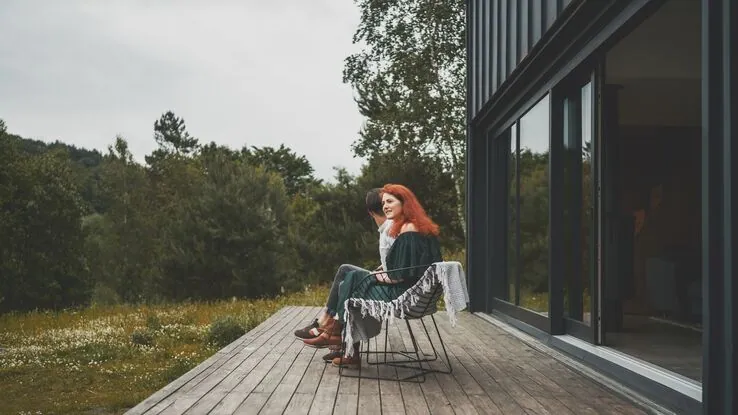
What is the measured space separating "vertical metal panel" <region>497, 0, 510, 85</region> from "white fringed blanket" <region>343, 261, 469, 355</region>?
9.91 feet

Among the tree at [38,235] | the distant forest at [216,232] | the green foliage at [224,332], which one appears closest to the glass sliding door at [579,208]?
the green foliage at [224,332]

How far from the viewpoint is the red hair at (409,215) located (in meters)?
4.54

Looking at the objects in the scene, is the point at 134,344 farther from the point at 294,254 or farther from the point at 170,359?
the point at 294,254

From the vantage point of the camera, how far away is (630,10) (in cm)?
402

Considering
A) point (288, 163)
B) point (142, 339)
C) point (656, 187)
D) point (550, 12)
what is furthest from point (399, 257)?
point (288, 163)

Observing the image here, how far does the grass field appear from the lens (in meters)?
6.75

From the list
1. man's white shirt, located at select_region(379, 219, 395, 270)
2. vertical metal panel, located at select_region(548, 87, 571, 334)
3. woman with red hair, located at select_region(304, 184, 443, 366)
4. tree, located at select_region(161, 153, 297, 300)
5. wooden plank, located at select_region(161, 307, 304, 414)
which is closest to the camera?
wooden plank, located at select_region(161, 307, 304, 414)

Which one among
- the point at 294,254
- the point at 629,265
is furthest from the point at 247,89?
the point at 629,265

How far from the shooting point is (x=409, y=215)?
4566mm

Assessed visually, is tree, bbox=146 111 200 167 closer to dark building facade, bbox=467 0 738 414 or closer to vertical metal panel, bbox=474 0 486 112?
vertical metal panel, bbox=474 0 486 112

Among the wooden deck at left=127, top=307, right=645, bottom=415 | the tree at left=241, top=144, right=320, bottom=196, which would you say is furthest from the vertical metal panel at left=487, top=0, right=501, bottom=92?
the tree at left=241, top=144, right=320, bottom=196

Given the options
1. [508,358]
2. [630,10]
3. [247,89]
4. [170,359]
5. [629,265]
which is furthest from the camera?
[247,89]

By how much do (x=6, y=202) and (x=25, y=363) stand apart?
14.6 metres

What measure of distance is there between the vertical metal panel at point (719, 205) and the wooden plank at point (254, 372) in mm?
1965
